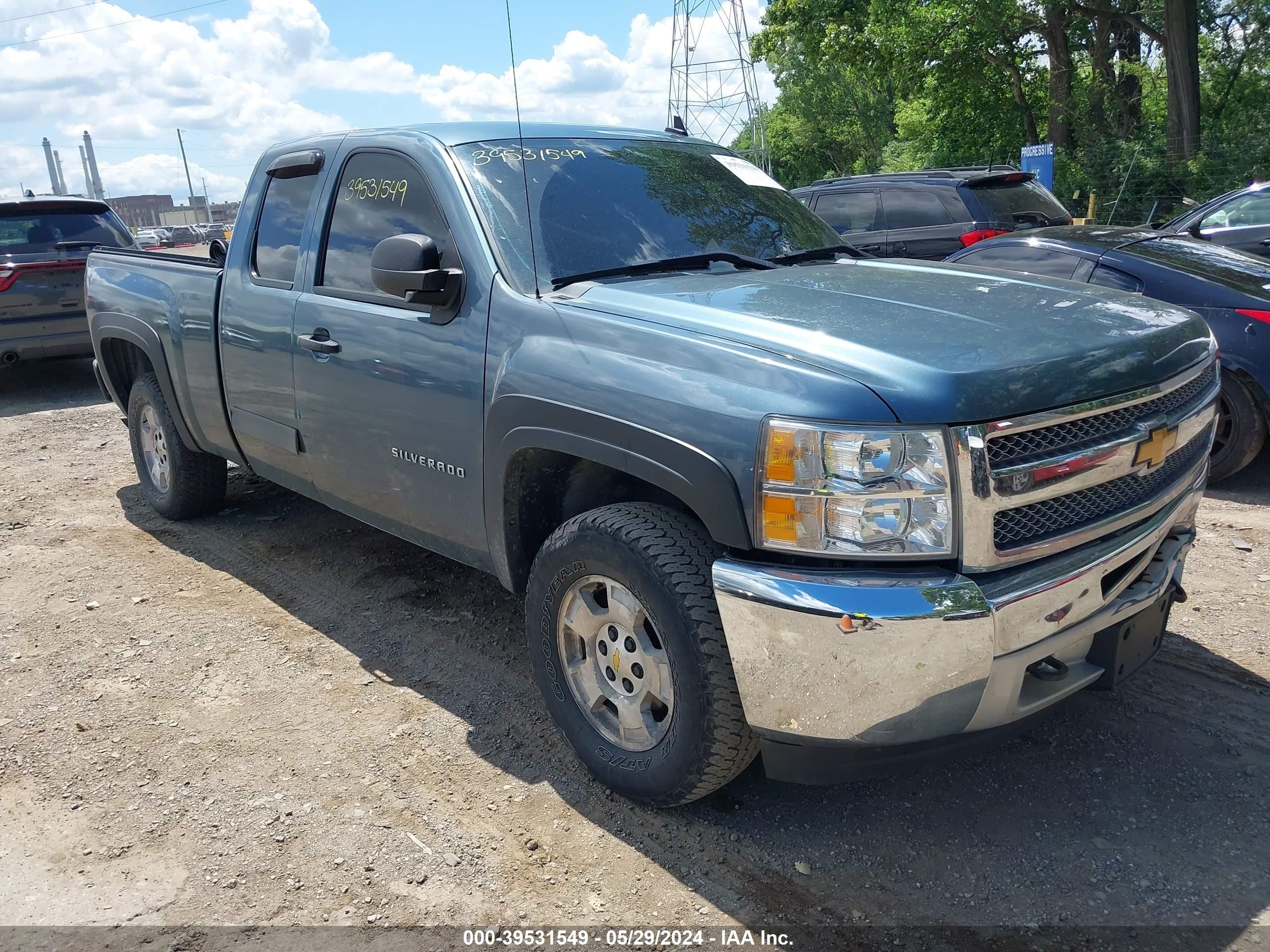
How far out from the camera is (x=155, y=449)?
241 inches

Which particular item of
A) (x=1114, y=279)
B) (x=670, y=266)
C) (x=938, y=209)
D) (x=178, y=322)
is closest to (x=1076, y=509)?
(x=670, y=266)

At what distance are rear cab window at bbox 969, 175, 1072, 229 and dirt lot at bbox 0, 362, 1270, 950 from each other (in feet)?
20.5

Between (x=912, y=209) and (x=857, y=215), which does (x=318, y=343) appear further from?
(x=857, y=215)

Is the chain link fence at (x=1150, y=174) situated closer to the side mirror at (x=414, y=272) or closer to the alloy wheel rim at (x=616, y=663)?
the side mirror at (x=414, y=272)

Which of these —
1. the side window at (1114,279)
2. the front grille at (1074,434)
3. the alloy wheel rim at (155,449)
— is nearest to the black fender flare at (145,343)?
the alloy wheel rim at (155,449)

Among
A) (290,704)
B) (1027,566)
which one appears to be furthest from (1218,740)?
(290,704)

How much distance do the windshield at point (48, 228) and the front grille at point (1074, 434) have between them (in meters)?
9.59

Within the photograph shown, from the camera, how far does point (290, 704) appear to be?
3975 mm

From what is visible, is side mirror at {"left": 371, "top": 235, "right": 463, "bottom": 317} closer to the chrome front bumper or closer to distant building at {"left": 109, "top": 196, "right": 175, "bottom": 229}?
the chrome front bumper

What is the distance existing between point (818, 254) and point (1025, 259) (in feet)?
10.5

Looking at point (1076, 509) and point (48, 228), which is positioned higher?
point (48, 228)

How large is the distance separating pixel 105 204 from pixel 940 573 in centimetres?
1051

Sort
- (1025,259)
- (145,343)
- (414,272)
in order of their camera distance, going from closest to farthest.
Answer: (414,272) < (145,343) < (1025,259)

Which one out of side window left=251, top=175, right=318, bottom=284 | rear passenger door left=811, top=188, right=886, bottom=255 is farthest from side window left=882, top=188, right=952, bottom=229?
side window left=251, top=175, right=318, bottom=284
